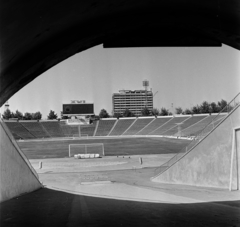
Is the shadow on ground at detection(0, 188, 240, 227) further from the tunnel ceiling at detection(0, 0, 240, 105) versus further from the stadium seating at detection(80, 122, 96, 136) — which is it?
the stadium seating at detection(80, 122, 96, 136)

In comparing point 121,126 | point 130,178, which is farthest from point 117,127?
point 130,178

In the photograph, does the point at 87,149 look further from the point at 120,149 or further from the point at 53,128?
the point at 53,128

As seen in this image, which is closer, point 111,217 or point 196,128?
point 111,217

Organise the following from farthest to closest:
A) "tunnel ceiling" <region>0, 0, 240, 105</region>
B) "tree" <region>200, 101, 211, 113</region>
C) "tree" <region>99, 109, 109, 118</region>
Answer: "tree" <region>99, 109, 109, 118</region> → "tree" <region>200, 101, 211, 113</region> → "tunnel ceiling" <region>0, 0, 240, 105</region>

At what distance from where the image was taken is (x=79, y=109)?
82125mm

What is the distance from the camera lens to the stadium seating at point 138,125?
264ft

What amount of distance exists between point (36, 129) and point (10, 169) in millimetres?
72050

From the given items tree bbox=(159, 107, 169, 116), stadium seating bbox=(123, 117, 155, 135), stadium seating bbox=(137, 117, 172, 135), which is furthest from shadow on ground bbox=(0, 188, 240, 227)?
tree bbox=(159, 107, 169, 116)

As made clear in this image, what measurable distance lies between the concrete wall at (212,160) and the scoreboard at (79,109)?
6582 cm

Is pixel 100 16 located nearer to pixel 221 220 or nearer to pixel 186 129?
pixel 221 220

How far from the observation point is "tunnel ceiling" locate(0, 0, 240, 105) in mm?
4863

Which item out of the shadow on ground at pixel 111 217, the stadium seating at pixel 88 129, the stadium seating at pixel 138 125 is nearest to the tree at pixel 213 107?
the stadium seating at pixel 138 125

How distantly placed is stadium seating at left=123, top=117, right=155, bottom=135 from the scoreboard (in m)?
12.0

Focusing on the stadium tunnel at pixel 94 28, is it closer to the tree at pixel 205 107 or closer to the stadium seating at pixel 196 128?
the stadium seating at pixel 196 128
